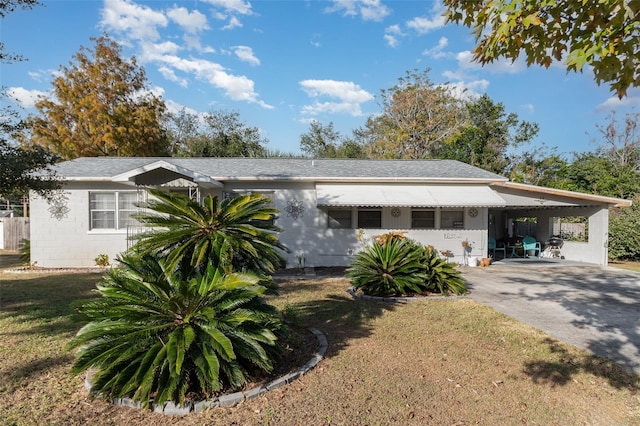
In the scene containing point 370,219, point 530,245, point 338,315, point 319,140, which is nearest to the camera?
point 338,315

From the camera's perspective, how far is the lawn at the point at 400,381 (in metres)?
4.01

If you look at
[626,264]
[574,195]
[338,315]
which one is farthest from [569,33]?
[626,264]

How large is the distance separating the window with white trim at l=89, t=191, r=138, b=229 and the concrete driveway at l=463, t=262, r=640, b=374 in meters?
13.5

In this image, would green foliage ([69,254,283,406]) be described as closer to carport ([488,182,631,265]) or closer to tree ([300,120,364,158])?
carport ([488,182,631,265])

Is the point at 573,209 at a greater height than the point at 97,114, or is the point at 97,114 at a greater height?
the point at 97,114

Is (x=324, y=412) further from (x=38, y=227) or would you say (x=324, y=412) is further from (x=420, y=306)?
(x=38, y=227)

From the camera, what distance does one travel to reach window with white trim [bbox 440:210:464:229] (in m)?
16.1

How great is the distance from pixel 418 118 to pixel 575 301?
92.7ft

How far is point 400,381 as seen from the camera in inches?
191

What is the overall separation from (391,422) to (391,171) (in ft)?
45.9

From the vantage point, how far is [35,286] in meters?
11.3

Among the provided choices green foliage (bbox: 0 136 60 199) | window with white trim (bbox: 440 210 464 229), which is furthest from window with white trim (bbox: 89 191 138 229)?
window with white trim (bbox: 440 210 464 229)

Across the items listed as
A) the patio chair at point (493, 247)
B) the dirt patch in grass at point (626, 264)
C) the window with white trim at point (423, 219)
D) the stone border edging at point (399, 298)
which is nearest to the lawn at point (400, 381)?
the stone border edging at point (399, 298)

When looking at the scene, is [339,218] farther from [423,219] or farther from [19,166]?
[19,166]
